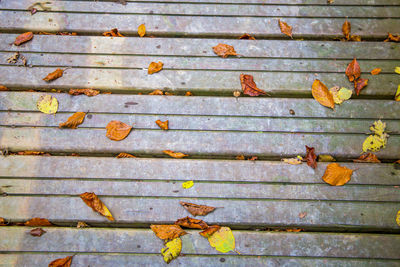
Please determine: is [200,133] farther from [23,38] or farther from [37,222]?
[23,38]

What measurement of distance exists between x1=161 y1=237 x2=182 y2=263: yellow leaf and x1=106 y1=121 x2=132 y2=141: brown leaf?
70cm

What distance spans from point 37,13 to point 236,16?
1.49 metres

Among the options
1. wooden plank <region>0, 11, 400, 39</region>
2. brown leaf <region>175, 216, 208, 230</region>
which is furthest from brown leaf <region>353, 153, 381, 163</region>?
brown leaf <region>175, 216, 208, 230</region>

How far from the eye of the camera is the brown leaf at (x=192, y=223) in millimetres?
1549

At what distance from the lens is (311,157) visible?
167 centimetres

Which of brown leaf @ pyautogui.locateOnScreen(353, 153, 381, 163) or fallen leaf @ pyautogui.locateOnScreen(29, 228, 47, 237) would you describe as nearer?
fallen leaf @ pyautogui.locateOnScreen(29, 228, 47, 237)

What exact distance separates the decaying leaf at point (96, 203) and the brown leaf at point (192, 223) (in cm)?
40

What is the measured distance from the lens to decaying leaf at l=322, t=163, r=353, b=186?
5.34 feet

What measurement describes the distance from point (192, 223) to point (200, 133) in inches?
21.8

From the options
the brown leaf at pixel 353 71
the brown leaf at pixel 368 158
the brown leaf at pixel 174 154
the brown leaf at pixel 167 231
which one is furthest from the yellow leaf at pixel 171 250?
the brown leaf at pixel 353 71

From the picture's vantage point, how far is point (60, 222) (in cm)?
156

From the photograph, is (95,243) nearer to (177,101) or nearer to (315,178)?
(177,101)

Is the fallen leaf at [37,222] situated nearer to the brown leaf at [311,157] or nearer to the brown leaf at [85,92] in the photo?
the brown leaf at [85,92]

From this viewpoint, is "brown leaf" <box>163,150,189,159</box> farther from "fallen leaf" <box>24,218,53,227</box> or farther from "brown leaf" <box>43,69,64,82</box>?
"brown leaf" <box>43,69,64,82</box>
